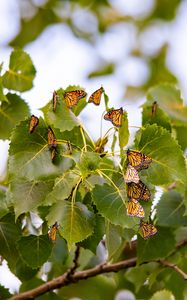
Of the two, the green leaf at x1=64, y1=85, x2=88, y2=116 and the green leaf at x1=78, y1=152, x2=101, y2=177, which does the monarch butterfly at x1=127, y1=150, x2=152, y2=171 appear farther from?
the green leaf at x1=64, y1=85, x2=88, y2=116

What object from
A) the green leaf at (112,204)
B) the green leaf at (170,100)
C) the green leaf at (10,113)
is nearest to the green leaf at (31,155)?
the green leaf at (112,204)

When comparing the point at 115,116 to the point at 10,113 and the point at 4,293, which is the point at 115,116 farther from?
the point at 4,293

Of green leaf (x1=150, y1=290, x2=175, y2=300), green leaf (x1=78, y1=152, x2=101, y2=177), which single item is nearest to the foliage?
green leaf (x1=78, y1=152, x2=101, y2=177)

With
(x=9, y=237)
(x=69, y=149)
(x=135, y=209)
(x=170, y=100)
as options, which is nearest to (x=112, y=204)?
(x=135, y=209)

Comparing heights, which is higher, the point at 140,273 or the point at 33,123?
the point at 33,123

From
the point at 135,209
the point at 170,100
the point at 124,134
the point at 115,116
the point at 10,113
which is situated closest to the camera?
the point at 135,209

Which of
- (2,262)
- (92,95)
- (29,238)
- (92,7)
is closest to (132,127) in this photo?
(92,95)
